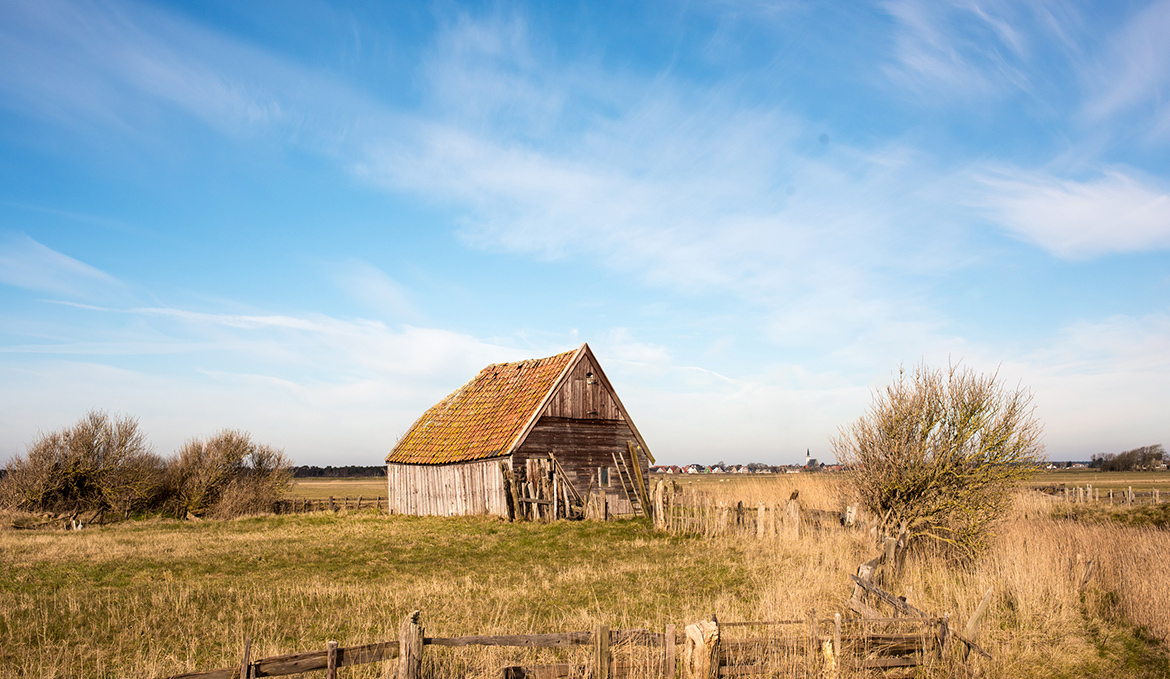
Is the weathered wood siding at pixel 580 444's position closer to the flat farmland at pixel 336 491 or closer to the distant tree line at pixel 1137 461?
the flat farmland at pixel 336 491

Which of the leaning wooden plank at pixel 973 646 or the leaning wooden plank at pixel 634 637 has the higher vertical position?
the leaning wooden plank at pixel 634 637

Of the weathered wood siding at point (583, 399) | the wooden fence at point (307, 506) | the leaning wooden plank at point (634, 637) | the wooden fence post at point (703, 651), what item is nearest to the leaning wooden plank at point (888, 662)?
the wooden fence post at point (703, 651)

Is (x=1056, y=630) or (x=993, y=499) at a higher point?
(x=993, y=499)

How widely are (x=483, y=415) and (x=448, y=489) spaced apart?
3495 millimetres

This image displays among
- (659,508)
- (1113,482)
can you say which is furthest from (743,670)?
(1113,482)

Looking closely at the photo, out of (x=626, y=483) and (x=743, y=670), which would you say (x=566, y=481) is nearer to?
(x=626, y=483)

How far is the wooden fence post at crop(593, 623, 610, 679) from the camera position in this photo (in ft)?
23.6

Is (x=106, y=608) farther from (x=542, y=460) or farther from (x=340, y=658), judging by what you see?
(x=542, y=460)

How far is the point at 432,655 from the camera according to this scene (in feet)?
27.2

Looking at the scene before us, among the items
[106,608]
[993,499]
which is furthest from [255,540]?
[993,499]

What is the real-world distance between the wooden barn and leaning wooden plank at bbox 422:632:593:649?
1889 centimetres

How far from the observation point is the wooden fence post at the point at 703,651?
738cm

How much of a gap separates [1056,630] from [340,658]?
10056mm

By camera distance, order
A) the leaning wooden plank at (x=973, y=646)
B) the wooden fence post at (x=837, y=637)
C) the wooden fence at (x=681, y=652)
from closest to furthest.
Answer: the wooden fence at (x=681, y=652), the wooden fence post at (x=837, y=637), the leaning wooden plank at (x=973, y=646)
